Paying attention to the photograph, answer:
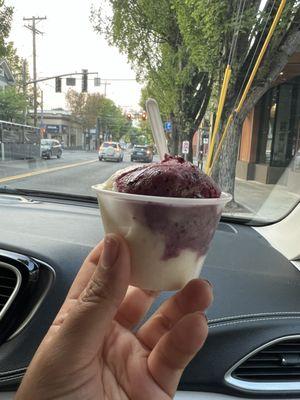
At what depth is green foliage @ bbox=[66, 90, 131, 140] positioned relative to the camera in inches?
376

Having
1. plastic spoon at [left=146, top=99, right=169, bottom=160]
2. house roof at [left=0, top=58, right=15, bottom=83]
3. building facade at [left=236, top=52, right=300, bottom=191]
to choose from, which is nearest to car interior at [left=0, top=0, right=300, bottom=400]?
plastic spoon at [left=146, top=99, right=169, bottom=160]

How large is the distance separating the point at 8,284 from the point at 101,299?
1.12 metres

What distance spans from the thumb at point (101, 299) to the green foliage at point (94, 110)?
8145 mm

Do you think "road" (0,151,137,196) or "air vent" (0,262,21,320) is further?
"road" (0,151,137,196)

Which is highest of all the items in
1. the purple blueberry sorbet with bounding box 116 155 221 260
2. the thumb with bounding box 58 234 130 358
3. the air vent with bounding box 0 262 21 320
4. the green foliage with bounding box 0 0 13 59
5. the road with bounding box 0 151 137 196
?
the green foliage with bounding box 0 0 13 59

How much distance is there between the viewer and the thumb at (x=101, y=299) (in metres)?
1.11

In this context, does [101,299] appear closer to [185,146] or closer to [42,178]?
[42,178]

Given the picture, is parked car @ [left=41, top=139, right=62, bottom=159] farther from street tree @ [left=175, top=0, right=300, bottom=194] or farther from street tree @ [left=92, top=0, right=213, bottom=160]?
street tree @ [left=175, top=0, right=300, bottom=194]

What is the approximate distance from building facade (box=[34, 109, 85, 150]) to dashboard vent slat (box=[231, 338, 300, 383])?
8465 mm

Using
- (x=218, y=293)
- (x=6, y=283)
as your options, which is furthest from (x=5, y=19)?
(x=218, y=293)

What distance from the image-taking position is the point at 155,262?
3.76 feet

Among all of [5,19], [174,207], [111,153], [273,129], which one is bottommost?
[111,153]

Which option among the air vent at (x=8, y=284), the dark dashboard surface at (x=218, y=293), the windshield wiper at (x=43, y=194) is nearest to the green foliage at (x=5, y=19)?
the windshield wiper at (x=43, y=194)

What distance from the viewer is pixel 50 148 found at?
32.6ft
